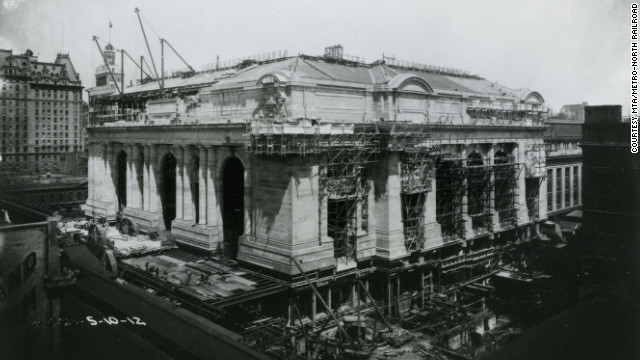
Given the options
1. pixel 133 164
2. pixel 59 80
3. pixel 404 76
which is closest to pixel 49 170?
pixel 59 80

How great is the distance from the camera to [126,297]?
2989cm

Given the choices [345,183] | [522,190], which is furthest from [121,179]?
[522,190]

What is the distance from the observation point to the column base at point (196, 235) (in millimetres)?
50656

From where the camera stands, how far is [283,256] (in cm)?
4212

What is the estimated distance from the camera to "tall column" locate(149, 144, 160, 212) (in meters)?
61.5

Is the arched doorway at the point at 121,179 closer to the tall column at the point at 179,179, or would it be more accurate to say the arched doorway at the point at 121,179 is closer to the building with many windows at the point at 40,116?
the tall column at the point at 179,179

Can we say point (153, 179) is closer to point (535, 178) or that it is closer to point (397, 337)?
point (397, 337)

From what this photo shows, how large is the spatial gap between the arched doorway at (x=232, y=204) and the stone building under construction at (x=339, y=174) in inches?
5.4

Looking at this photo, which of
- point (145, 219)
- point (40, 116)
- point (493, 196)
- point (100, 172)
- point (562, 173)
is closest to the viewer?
point (493, 196)

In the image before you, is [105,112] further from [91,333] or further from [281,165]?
[91,333]

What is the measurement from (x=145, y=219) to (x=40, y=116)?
69.1 meters

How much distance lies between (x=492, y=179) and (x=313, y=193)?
2900 cm

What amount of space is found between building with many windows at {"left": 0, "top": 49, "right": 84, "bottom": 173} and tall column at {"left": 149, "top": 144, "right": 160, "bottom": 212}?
40627mm

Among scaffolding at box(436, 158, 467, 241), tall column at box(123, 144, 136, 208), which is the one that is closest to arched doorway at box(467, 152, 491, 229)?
scaffolding at box(436, 158, 467, 241)
